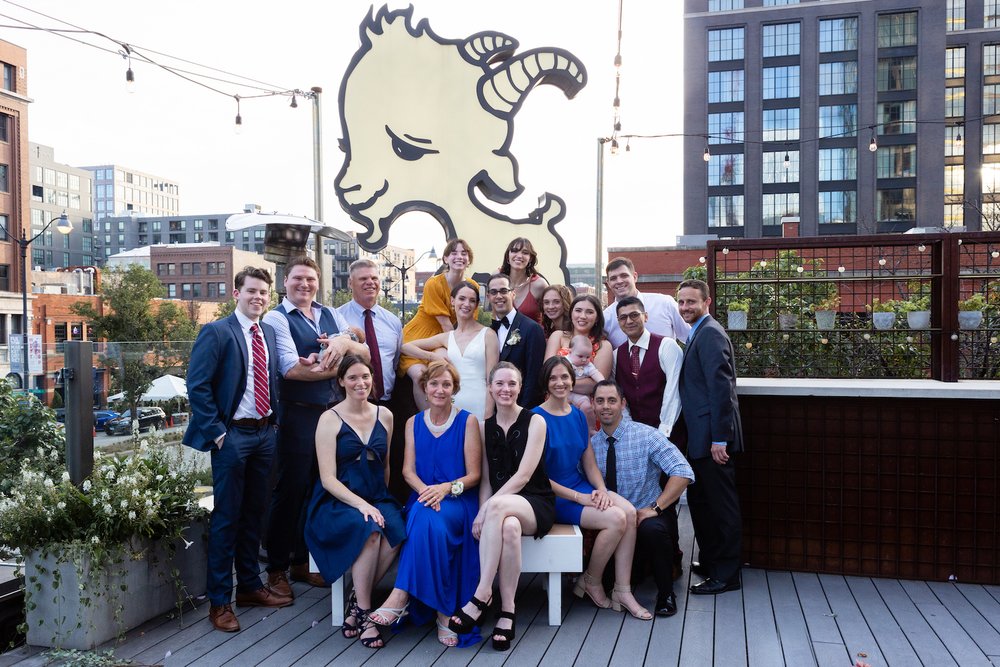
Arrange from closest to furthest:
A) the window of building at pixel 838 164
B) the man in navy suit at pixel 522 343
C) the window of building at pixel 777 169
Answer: the man in navy suit at pixel 522 343, the window of building at pixel 838 164, the window of building at pixel 777 169

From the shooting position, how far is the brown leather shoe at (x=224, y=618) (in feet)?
12.6

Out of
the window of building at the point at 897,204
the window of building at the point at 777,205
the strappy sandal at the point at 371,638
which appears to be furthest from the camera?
the window of building at the point at 777,205

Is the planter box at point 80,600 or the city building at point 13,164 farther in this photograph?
the city building at point 13,164

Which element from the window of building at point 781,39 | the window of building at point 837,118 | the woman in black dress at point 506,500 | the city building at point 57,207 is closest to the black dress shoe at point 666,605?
the woman in black dress at point 506,500

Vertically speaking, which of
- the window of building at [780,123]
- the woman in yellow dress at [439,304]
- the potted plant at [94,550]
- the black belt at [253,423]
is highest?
the window of building at [780,123]

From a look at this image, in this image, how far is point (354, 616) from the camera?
380 centimetres

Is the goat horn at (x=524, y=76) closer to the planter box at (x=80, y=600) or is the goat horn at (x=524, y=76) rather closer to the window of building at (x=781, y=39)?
the planter box at (x=80, y=600)

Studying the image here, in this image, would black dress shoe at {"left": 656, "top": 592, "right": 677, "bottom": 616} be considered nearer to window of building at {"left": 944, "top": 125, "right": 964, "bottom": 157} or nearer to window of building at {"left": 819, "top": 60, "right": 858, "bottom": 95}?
window of building at {"left": 819, "top": 60, "right": 858, "bottom": 95}

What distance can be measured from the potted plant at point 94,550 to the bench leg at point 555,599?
1.92 meters

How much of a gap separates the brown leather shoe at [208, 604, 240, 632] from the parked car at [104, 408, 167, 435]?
4.02 m

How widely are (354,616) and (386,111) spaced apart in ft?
15.0

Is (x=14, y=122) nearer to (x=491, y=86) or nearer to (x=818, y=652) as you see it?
(x=491, y=86)

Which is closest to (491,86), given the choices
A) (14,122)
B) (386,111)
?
(386,111)

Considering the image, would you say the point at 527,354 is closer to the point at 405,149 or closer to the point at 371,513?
the point at 371,513
